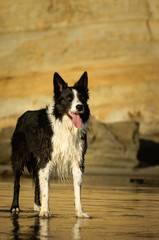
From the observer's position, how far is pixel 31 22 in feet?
143

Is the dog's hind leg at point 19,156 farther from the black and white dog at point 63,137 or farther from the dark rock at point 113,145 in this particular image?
the dark rock at point 113,145

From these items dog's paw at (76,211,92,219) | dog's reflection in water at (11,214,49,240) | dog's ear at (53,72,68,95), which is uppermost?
dog's ear at (53,72,68,95)

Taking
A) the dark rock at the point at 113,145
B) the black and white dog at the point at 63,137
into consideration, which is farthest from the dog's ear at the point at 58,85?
the dark rock at the point at 113,145

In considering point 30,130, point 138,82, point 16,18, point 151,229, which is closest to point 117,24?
point 138,82

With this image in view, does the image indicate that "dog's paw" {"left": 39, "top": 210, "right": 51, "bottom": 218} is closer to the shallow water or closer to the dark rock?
the shallow water

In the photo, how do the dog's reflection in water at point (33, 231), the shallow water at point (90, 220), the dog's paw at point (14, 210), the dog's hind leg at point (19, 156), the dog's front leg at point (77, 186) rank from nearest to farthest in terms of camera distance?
the dog's reflection in water at point (33, 231)
the shallow water at point (90, 220)
the dog's front leg at point (77, 186)
the dog's paw at point (14, 210)
the dog's hind leg at point (19, 156)

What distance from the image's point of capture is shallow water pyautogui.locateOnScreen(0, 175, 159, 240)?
6.04 metres

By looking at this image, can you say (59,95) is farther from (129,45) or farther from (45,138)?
(129,45)

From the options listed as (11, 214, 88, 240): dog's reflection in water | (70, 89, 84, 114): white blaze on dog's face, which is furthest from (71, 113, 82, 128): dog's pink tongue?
(11, 214, 88, 240): dog's reflection in water

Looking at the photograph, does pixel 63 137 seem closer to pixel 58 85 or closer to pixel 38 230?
pixel 58 85

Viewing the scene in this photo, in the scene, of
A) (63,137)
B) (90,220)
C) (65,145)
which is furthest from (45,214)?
(63,137)

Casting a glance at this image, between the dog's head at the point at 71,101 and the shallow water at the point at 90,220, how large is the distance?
133 centimetres

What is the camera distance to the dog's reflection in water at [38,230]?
5.75 meters

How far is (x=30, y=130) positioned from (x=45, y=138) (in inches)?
24.7
